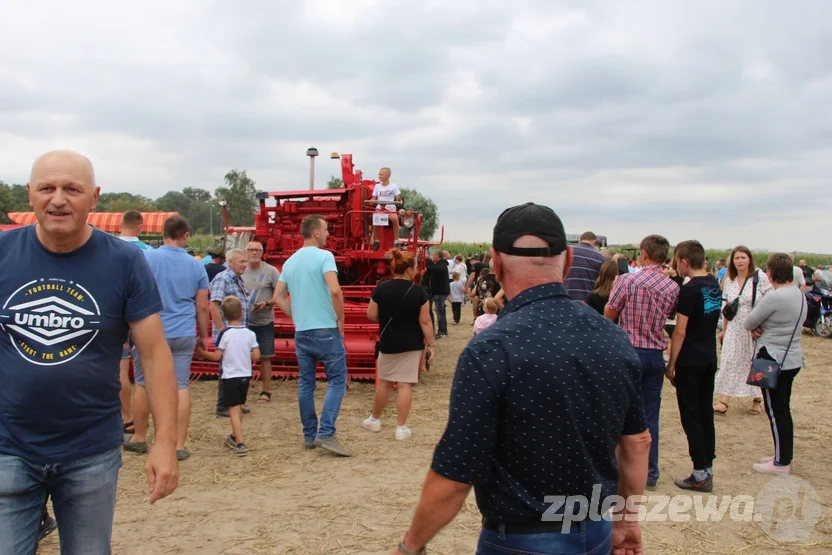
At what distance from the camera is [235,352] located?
219 inches

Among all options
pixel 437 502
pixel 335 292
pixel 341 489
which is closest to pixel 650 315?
pixel 335 292

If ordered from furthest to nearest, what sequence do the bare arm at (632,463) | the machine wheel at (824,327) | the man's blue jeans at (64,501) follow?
the machine wheel at (824,327) → the man's blue jeans at (64,501) → the bare arm at (632,463)

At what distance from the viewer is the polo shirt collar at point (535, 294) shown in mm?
A: 1845

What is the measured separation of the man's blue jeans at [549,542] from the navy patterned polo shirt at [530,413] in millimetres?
53

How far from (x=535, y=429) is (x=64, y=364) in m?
1.66

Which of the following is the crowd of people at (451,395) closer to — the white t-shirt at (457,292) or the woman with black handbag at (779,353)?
the woman with black handbag at (779,353)

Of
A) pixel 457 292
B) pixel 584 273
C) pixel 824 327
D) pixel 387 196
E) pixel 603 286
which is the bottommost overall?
pixel 824 327

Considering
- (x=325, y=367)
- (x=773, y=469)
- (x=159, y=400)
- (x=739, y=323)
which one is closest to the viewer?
(x=159, y=400)

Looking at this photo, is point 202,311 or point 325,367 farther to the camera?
point 325,367

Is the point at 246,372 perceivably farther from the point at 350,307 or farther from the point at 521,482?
the point at 521,482

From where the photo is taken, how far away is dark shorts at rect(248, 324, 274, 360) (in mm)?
7426

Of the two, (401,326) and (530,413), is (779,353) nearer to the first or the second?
(401,326)

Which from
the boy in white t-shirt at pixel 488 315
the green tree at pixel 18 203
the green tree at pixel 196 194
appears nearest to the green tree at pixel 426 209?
the green tree at pixel 18 203

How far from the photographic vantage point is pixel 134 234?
5691mm
